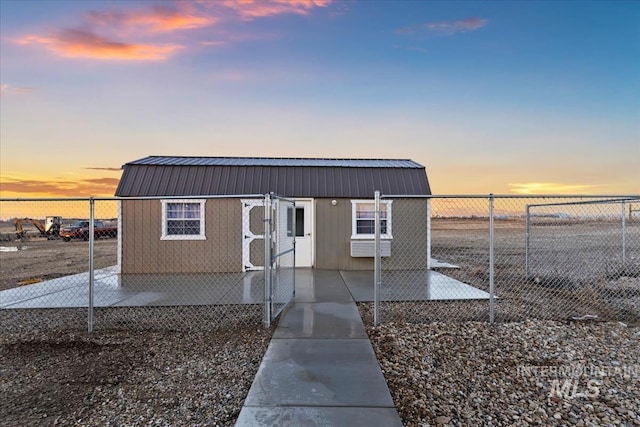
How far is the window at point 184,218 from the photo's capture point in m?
10.4

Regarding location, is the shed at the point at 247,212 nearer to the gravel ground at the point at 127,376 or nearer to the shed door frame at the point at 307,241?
the shed door frame at the point at 307,241

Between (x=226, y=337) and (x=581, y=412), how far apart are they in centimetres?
426

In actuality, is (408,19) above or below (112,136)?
above

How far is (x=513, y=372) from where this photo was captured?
3707 millimetres

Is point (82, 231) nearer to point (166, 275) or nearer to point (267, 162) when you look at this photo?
point (166, 275)

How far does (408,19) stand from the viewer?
32.5 ft

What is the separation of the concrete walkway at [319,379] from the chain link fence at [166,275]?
2.72 ft

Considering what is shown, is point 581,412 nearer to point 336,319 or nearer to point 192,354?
point 336,319

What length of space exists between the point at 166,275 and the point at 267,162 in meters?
5.32

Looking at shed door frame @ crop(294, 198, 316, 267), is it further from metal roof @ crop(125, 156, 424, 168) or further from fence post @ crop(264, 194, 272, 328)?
fence post @ crop(264, 194, 272, 328)

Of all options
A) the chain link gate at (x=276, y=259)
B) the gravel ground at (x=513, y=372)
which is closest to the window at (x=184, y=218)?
the chain link gate at (x=276, y=259)

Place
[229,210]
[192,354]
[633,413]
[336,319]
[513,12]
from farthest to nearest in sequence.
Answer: [229,210] → [513,12] → [336,319] → [192,354] → [633,413]

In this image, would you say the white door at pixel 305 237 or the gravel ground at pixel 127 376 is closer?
the gravel ground at pixel 127 376

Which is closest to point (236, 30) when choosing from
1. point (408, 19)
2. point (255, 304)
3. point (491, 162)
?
point (408, 19)
